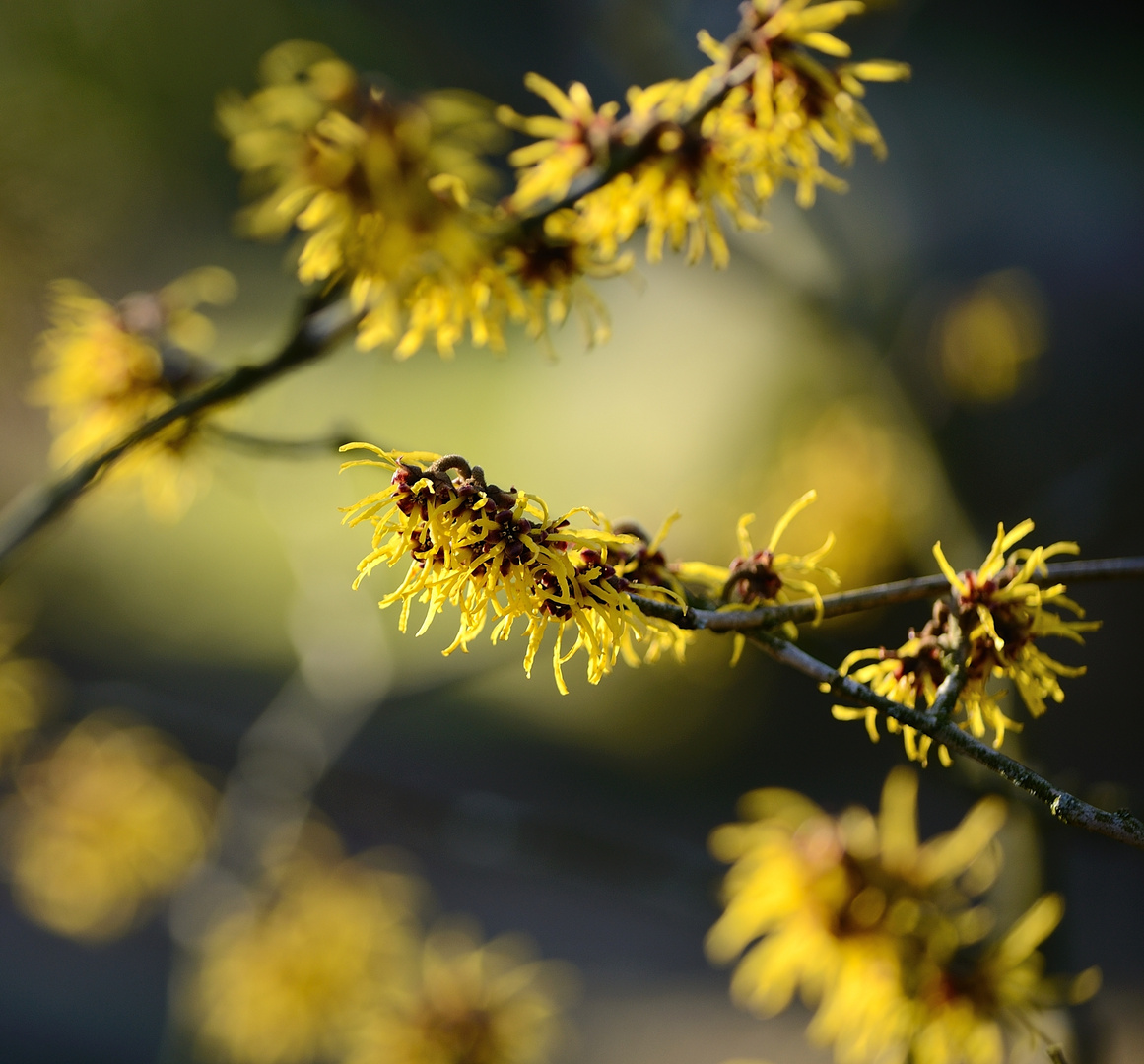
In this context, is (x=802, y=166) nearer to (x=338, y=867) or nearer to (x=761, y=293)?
(x=338, y=867)

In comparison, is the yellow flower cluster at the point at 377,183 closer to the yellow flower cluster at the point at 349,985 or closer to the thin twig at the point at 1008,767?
the thin twig at the point at 1008,767

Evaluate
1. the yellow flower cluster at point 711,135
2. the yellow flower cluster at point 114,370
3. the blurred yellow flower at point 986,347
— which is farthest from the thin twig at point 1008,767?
the blurred yellow flower at point 986,347

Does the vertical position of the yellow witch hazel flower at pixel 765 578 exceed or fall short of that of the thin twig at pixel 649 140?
it falls short

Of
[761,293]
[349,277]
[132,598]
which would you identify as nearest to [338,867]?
[349,277]

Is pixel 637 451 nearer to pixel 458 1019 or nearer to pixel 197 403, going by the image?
pixel 458 1019

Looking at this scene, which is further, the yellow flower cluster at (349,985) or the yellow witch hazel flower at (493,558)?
the yellow flower cluster at (349,985)

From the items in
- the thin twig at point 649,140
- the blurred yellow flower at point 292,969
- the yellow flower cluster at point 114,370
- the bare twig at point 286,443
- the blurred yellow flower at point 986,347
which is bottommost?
the blurred yellow flower at point 292,969

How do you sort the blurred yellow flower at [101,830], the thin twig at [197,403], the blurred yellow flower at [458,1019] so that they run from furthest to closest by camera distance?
the blurred yellow flower at [101,830] < the blurred yellow flower at [458,1019] < the thin twig at [197,403]

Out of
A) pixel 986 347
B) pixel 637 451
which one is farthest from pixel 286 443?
pixel 637 451
